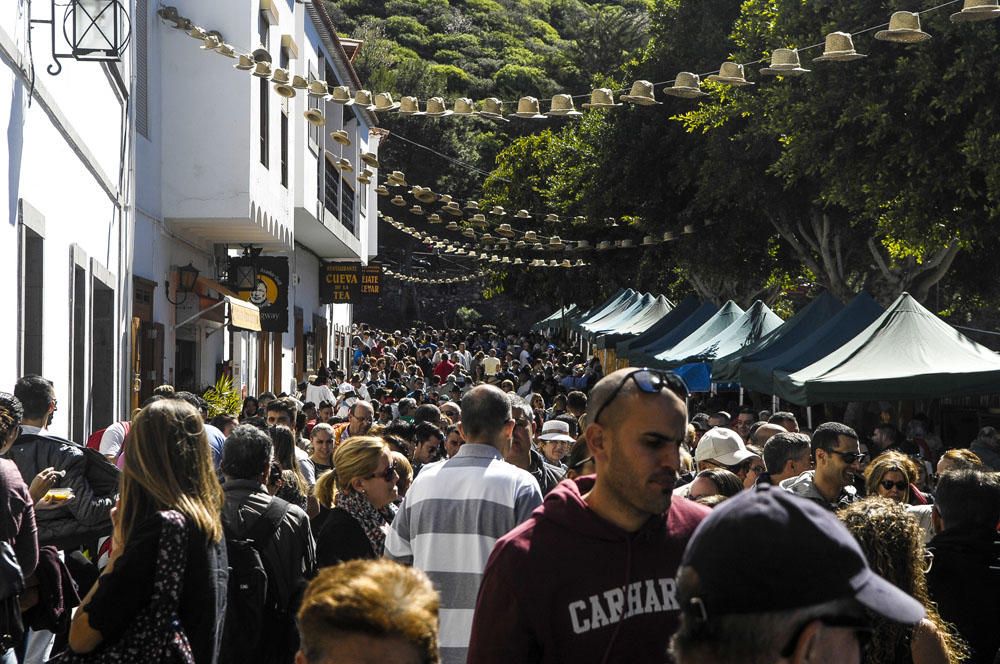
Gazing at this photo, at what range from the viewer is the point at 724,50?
34.5 m

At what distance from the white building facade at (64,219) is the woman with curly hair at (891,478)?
6.05 m

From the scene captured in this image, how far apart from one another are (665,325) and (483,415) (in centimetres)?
2065

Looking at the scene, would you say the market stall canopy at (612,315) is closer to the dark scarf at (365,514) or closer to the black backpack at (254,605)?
the dark scarf at (365,514)

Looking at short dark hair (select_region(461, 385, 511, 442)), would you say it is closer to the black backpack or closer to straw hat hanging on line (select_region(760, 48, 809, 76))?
the black backpack

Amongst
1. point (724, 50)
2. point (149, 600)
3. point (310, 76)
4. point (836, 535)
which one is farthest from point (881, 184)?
point (836, 535)

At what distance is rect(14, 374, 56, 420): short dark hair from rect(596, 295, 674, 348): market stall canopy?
22.8 meters

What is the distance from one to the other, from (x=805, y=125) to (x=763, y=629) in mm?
20600

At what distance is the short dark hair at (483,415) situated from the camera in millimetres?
5613

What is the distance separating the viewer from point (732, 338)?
68.3 feet

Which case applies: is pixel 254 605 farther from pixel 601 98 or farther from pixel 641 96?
pixel 601 98

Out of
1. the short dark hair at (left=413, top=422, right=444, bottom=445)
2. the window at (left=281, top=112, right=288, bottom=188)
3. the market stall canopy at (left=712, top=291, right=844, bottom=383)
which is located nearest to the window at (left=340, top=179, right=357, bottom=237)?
the window at (left=281, top=112, right=288, bottom=188)

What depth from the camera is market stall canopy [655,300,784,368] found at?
20234 mm

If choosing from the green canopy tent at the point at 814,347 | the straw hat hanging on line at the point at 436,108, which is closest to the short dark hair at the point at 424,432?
the green canopy tent at the point at 814,347

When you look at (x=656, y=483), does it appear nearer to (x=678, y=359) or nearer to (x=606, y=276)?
(x=678, y=359)
